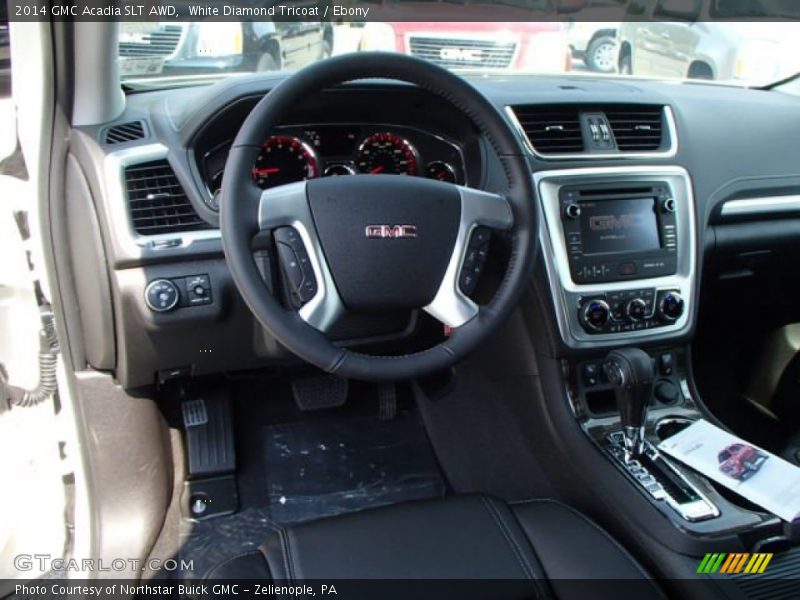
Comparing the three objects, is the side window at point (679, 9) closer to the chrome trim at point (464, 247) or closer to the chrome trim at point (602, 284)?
the chrome trim at point (602, 284)

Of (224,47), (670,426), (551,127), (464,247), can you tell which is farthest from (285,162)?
(670,426)

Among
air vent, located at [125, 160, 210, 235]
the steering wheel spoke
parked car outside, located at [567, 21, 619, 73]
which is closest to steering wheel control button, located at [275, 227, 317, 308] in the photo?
the steering wheel spoke

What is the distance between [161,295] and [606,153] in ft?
4.10

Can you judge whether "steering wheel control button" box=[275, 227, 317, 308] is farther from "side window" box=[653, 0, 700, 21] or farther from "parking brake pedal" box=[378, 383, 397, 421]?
"side window" box=[653, 0, 700, 21]

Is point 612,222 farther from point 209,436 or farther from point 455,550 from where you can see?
point 209,436

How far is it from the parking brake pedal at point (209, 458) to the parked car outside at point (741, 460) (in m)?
1.43

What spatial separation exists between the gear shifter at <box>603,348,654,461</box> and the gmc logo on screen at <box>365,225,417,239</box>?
26.1 inches

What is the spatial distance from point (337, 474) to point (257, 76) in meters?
1.30

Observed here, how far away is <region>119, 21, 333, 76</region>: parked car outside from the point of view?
6.84 ft

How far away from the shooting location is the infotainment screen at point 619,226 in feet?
6.88

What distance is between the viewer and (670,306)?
7.04 feet

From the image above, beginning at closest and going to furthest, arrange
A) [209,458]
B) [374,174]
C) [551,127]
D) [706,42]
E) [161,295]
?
[374,174] < [161,295] < [551,127] < [209,458] < [706,42]

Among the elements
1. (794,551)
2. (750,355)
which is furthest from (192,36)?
(750,355)

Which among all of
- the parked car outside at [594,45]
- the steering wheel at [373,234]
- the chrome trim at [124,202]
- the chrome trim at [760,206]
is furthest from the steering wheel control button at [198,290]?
the parked car outside at [594,45]
